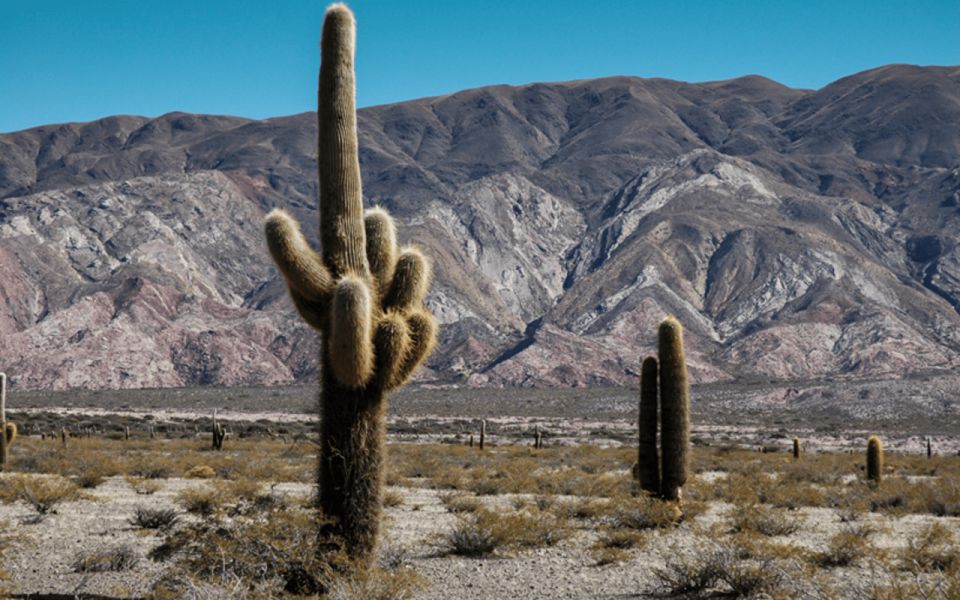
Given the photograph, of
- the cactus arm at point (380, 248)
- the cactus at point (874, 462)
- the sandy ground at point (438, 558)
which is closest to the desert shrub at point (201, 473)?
the sandy ground at point (438, 558)

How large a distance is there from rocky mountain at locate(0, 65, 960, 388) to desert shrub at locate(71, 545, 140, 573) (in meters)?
73.2

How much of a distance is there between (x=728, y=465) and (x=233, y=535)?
22257mm

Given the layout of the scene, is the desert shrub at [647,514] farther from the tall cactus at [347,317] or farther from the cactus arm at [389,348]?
the cactus arm at [389,348]

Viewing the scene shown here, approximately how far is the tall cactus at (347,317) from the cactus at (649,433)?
5900mm

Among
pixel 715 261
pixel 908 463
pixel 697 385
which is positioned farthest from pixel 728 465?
pixel 715 261

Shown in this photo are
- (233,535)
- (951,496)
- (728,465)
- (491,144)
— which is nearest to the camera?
(233,535)

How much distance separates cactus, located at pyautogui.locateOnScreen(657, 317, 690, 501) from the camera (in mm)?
14664

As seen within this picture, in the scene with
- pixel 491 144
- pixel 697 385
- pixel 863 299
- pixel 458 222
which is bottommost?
pixel 697 385

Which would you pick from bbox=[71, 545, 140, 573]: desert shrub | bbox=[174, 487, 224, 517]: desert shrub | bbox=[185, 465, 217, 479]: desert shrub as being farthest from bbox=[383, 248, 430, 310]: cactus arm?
bbox=[185, 465, 217, 479]: desert shrub

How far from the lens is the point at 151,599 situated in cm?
910

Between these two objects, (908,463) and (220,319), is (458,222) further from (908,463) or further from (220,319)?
(908,463)

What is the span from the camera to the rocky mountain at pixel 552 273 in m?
86.4

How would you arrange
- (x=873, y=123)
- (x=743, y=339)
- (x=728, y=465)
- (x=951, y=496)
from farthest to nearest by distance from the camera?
1. (x=873, y=123)
2. (x=743, y=339)
3. (x=728, y=465)
4. (x=951, y=496)

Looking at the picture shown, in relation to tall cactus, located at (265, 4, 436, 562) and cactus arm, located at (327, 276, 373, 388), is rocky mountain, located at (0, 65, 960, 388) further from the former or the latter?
cactus arm, located at (327, 276, 373, 388)
